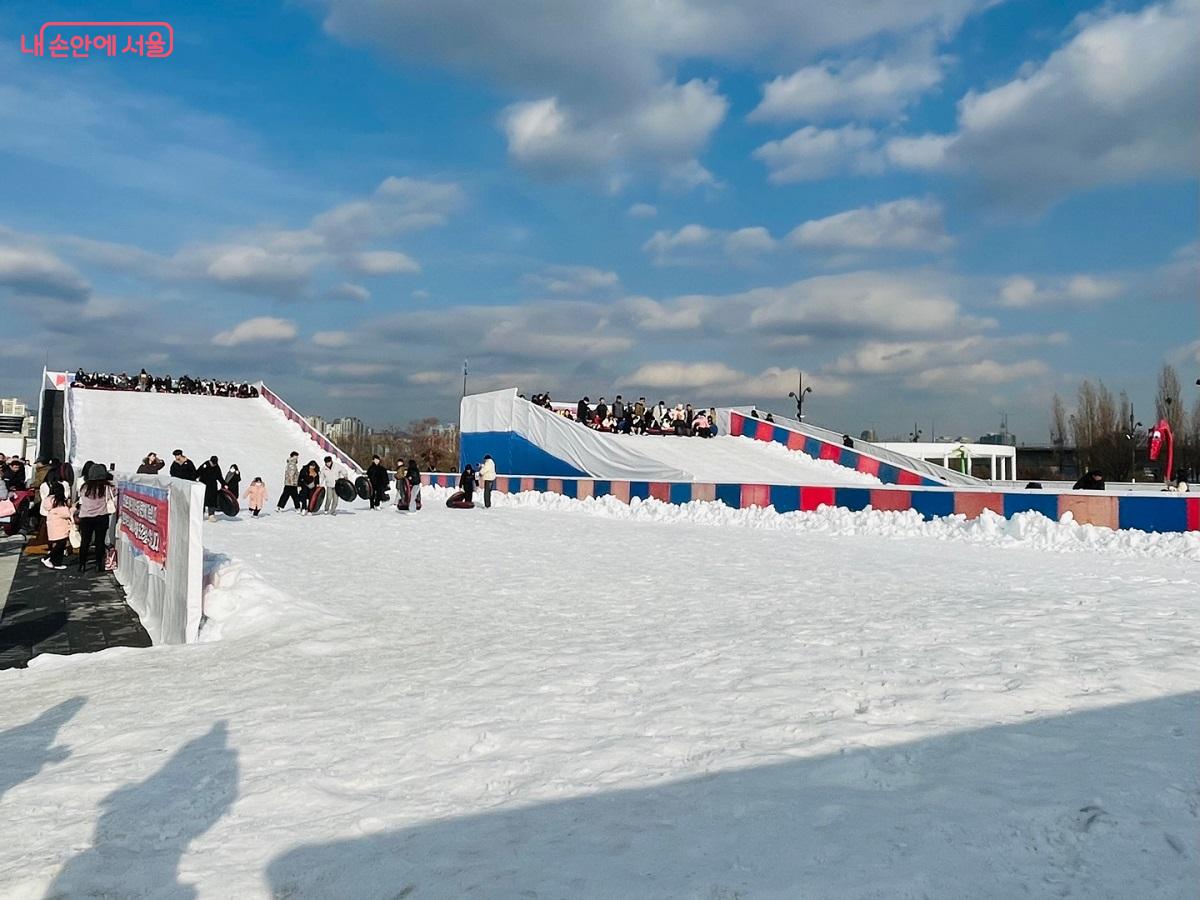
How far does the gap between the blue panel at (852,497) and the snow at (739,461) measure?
944 cm

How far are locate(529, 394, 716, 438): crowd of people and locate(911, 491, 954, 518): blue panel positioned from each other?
710 inches

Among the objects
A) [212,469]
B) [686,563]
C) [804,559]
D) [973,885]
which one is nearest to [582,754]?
[973,885]

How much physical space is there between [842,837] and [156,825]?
9.30 ft

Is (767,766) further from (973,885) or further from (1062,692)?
(1062,692)

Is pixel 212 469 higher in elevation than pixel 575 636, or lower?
higher

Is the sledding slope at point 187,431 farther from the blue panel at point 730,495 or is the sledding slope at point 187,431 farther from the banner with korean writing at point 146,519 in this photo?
the banner with korean writing at point 146,519

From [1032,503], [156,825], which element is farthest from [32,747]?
[1032,503]

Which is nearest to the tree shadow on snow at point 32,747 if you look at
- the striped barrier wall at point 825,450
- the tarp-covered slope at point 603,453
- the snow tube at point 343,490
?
the snow tube at point 343,490

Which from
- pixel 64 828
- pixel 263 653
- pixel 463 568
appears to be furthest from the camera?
pixel 463 568

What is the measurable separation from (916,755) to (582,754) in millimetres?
1577

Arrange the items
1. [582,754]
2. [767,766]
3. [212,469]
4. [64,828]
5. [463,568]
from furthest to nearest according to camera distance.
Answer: [212,469]
[463,568]
[582,754]
[767,766]
[64,828]

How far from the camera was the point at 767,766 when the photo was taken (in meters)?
4.02

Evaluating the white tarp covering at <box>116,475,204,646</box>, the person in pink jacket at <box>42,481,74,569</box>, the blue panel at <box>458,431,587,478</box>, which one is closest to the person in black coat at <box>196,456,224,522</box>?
the person in pink jacket at <box>42,481,74,569</box>

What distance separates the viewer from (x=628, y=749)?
434cm
